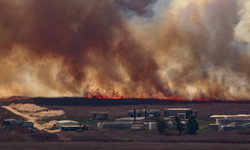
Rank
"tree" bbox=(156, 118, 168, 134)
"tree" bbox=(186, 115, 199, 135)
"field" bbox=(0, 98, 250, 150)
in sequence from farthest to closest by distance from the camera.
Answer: "tree" bbox=(156, 118, 168, 134) → "tree" bbox=(186, 115, 199, 135) → "field" bbox=(0, 98, 250, 150)

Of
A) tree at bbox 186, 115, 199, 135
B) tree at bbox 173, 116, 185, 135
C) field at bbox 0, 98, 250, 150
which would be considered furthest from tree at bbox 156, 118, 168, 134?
tree at bbox 186, 115, 199, 135

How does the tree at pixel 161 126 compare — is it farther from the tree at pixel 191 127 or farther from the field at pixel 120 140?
the tree at pixel 191 127

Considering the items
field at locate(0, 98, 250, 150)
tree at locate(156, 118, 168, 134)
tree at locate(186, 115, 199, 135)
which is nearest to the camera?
field at locate(0, 98, 250, 150)

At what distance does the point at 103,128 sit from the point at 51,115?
37763 mm

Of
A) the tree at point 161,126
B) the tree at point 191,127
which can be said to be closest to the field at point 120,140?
the tree at point 161,126

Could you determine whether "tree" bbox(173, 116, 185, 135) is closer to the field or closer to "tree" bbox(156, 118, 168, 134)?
the field

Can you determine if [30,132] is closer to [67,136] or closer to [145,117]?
[67,136]

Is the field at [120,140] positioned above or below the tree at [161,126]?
below

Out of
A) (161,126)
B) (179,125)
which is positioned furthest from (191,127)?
(161,126)

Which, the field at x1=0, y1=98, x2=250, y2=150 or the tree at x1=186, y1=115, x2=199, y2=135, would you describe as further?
the tree at x1=186, y1=115, x2=199, y2=135

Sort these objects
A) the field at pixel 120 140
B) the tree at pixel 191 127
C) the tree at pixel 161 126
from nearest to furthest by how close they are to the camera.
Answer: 1. the field at pixel 120 140
2. the tree at pixel 191 127
3. the tree at pixel 161 126

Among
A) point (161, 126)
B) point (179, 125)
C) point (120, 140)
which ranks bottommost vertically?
point (120, 140)

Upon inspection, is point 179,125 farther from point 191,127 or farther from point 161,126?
point 161,126

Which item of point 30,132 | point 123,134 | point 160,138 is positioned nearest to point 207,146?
point 160,138
